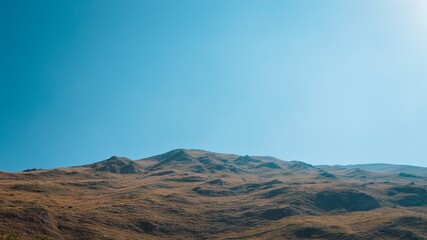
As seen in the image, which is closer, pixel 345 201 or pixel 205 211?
pixel 205 211

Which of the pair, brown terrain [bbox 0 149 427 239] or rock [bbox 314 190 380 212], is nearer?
brown terrain [bbox 0 149 427 239]

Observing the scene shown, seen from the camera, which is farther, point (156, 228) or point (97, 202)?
point (97, 202)

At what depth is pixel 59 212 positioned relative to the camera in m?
102

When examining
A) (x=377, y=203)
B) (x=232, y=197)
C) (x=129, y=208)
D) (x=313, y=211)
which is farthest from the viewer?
(x=232, y=197)

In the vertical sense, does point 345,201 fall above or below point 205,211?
above

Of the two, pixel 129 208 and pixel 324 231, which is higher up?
pixel 129 208

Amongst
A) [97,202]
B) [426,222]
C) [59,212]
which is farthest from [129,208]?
[426,222]

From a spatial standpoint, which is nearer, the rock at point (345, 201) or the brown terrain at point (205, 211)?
the brown terrain at point (205, 211)

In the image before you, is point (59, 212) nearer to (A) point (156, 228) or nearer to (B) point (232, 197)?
(A) point (156, 228)

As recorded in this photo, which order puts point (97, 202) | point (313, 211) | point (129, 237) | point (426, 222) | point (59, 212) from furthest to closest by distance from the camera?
point (313, 211) → point (97, 202) → point (426, 222) → point (59, 212) → point (129, 237)

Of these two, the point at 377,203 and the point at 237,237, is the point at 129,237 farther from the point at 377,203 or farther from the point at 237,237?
the point at 377,203

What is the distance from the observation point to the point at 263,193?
168 meters

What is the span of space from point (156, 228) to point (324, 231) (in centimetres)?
5230

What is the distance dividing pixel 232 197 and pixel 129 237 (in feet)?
255
